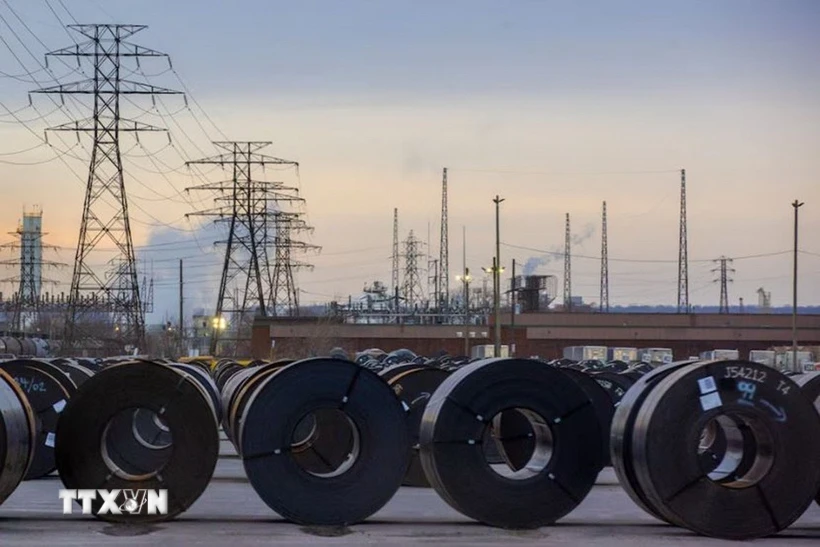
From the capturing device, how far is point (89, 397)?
13625mm

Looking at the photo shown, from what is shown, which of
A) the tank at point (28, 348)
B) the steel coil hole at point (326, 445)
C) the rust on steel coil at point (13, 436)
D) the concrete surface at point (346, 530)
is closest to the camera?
the concrete surface at point (346, 530)

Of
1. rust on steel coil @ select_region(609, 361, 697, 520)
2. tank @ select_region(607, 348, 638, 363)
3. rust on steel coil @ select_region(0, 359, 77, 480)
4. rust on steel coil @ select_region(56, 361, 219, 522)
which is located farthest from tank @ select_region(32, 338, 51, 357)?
rust on steel coil @ select_region(609, 361, 697, 520)

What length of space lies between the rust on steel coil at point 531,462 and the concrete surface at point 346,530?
0.28 metres

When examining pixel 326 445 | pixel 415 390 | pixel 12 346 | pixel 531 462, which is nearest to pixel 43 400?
pixel 326 445

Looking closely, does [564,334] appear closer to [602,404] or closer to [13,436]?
[602,404]

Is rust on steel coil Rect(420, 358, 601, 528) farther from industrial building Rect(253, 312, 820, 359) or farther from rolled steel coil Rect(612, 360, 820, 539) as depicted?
industrial building Rect(253, 312, 820, 359)

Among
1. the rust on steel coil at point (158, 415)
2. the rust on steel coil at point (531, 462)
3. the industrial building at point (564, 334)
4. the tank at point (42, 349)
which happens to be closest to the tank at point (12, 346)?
the tank at point (42, 349)

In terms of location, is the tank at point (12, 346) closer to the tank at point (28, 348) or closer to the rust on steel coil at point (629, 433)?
the tank at point (28, 348)

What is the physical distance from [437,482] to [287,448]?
166 centimetres

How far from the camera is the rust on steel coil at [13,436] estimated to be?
1282 cm

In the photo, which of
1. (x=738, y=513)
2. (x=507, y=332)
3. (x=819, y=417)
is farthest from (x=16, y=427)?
(x=507, y=332)

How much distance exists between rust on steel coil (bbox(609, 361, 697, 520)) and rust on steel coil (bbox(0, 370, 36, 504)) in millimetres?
6264

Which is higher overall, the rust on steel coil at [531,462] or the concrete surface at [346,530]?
the rust on steel coil at [531,462]

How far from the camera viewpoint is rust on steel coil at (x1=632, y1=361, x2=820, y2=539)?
41.6 feet
